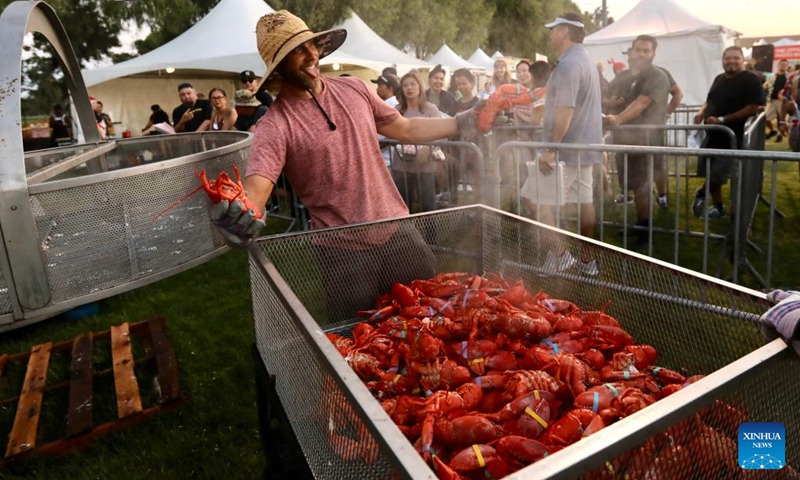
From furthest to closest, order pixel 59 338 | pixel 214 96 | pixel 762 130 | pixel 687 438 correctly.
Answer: pixel 214 96
pixel 762 130
pixel 59 338
pixel 687 438

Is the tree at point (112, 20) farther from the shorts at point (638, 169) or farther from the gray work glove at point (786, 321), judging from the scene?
the gray work glove at point (786, 321)

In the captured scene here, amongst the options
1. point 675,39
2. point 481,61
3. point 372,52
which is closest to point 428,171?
point 372,52

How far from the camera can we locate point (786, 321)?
131 cm

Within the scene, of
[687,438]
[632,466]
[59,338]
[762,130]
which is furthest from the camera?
[762,130]

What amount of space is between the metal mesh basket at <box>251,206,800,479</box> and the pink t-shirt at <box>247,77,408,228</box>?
163mm

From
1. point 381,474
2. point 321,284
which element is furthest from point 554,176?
point 381,474

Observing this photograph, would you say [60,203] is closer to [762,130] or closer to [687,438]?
[687,438]

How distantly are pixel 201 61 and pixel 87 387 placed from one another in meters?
11.6

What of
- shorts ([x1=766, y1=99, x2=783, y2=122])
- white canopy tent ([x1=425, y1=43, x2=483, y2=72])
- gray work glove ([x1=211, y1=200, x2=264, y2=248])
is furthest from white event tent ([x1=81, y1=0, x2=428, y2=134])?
gray work glove ([x1=211, y1=200, x2=264, y2=248])

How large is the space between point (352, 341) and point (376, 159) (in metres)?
0.92

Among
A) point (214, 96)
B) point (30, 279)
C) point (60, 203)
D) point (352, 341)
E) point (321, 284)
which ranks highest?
point (214, 96)

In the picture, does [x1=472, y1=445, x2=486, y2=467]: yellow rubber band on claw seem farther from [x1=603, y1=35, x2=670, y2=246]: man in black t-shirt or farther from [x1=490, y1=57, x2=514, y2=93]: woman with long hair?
[x1=490, y1=57, x2=514, y2=93]: woman with long hair

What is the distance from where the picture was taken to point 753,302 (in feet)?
5.26

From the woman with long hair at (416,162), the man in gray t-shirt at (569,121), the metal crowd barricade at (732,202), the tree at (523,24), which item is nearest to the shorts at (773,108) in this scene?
the metal crowd barricade at (732,202)
